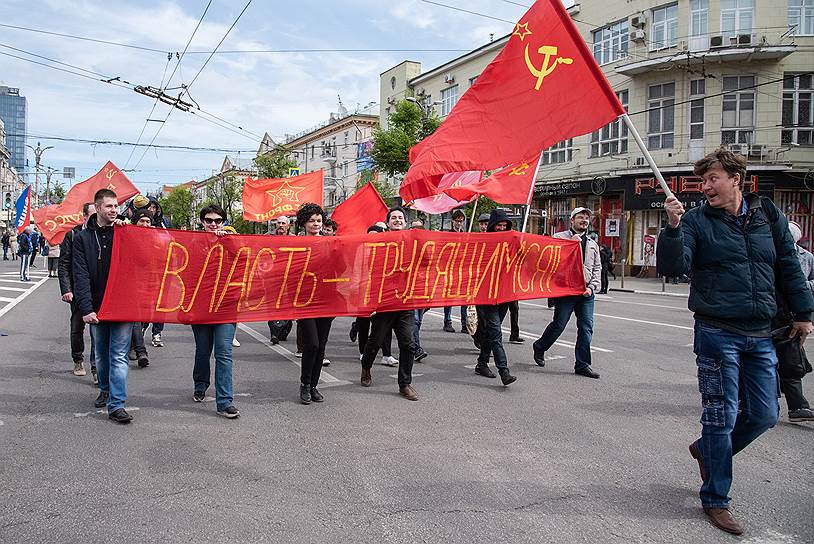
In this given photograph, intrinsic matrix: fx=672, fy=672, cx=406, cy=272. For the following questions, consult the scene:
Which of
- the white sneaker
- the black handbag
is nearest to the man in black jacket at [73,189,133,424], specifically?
the white sneaker

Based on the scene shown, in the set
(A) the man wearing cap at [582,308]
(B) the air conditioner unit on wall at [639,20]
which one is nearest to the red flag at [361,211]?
(A) the man wearing cap at [582,308]

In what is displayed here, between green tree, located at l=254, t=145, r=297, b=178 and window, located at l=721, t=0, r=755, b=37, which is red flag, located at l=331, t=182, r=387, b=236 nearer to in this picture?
window, located at l=721, t=0, r=755, b=37

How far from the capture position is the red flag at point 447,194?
9227 mm

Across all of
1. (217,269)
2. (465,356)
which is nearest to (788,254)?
(217,269)

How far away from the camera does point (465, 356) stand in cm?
911

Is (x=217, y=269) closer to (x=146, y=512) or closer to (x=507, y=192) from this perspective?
(x=146, y=512)

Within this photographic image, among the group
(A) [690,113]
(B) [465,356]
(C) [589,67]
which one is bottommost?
A: (B) [465,356]

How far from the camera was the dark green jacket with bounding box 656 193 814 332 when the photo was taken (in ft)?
12.3

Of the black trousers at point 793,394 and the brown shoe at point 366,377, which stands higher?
the black trousers at point 793,394

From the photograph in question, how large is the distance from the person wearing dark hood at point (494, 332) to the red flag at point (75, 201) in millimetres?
9400

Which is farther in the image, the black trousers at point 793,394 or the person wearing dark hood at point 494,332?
the person wearing dark hood at point 494,332

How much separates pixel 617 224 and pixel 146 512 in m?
28.8

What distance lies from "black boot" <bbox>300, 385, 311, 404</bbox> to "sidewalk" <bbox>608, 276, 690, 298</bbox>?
1814 cm

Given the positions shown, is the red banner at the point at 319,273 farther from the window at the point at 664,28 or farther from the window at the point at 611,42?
Result: the window at the point at 611,42
